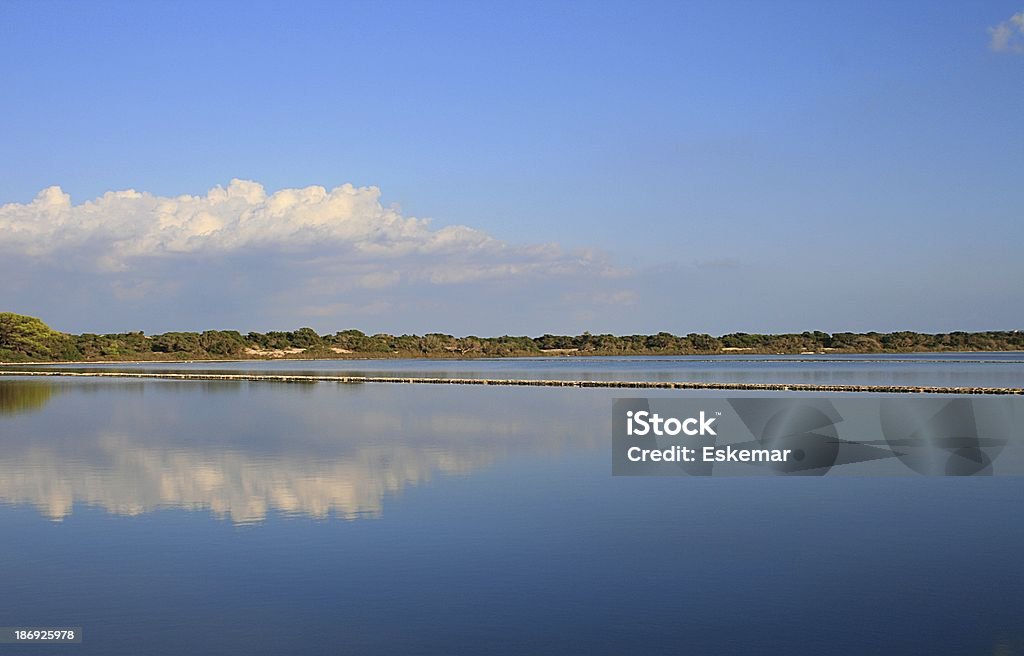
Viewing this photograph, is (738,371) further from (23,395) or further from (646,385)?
(23,395)

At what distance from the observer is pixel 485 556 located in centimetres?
1219

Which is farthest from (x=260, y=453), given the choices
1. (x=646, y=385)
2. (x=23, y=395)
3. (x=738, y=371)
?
(x=738, y=371)

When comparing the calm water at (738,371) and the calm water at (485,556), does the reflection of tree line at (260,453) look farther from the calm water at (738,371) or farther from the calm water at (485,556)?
the calm water at (738,371)

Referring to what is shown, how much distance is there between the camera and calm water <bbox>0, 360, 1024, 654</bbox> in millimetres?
9188

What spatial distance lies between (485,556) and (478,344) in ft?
468

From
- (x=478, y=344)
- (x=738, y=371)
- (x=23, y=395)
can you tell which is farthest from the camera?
(x=478, y=344)

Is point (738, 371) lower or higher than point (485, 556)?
higher

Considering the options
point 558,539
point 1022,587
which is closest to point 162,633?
point 558,539

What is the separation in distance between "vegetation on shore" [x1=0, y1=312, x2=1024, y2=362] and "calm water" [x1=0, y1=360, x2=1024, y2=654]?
102967 mm

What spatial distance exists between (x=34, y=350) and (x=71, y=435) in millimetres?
83832

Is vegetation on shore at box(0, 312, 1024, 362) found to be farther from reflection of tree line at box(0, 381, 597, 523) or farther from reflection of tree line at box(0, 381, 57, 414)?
reflection of tree line at box(0, 381, 597, 523)

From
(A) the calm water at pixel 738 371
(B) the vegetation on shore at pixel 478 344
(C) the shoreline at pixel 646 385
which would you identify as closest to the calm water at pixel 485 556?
(C) the shoreline at pixel 646 385

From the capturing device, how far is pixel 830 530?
A: 13.8m

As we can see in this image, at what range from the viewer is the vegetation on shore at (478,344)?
407 ft
